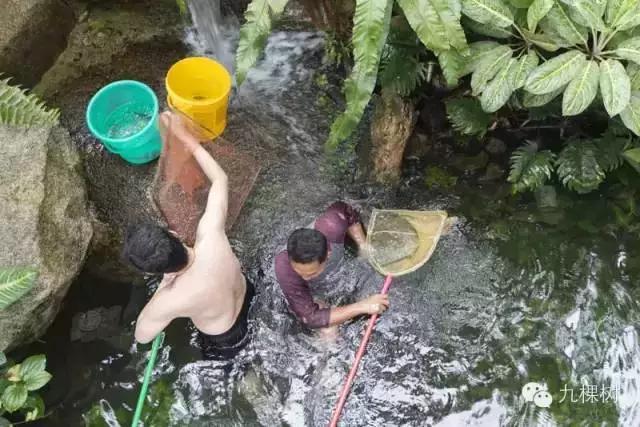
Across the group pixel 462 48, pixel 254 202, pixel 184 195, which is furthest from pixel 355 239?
pixel 462 48

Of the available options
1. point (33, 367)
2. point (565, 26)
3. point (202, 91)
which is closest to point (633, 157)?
Answer: point (565, 26)

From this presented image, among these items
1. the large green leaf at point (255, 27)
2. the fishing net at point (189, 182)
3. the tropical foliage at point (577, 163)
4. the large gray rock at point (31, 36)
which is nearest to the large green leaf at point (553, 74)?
the tropical foliage at point (577, 163)

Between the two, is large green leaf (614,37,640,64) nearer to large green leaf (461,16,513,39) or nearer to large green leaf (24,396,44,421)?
large green leaf (461,16,513,39)

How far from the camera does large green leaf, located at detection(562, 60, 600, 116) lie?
10.5ft

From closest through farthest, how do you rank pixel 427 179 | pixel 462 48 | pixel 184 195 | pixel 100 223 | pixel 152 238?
pixel 152 238
pixel 462 48
pixel 184 195
pixel 100 223
pixel 427 179

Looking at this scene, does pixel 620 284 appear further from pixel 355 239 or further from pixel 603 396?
pixel 355 239

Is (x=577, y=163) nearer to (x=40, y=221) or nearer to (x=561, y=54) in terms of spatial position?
(x=561, y=54)

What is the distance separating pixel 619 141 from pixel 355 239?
5.68ft

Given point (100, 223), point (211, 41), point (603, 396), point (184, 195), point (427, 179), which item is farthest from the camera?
point (211, 41)

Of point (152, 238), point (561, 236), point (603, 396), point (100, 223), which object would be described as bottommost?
point (603, 396)

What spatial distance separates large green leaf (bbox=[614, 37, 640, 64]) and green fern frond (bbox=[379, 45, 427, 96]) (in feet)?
3.93

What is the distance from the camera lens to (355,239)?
4.03 m

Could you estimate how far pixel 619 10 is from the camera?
321 centimetres

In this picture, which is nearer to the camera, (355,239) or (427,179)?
(355,239)
